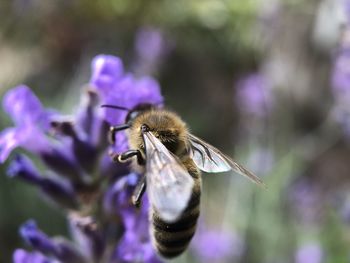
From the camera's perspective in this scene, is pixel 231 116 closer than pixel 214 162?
No

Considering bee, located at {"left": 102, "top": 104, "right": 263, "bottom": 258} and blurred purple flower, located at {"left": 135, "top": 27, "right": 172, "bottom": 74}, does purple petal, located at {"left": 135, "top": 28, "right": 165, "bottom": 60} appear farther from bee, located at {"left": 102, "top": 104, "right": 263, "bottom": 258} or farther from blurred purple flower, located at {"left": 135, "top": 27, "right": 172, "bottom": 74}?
bee, located at {"left": 102, "top": 104, "right": 263, "bottom": 258}

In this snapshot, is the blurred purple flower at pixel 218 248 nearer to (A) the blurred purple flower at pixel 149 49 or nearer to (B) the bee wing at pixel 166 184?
(A) the blurred purple flower at pixel 149 49

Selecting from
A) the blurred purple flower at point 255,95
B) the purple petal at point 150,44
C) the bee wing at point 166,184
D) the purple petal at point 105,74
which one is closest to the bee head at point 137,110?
the purple petal at point 105,74

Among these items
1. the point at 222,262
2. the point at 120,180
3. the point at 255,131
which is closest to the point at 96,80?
the point at 120,180

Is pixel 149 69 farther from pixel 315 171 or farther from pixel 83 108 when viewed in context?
pixel 83 108

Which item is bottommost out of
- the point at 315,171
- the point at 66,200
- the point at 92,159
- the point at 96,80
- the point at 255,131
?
the point at 315,171

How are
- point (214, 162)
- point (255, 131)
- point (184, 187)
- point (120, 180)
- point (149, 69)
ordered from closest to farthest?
1. point (184, 187)
2. point (214, 162)
3. point (120, 180)
4. point (255, 131)
5. point (149, 69)

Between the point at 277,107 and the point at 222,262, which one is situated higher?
the point at 277,107
